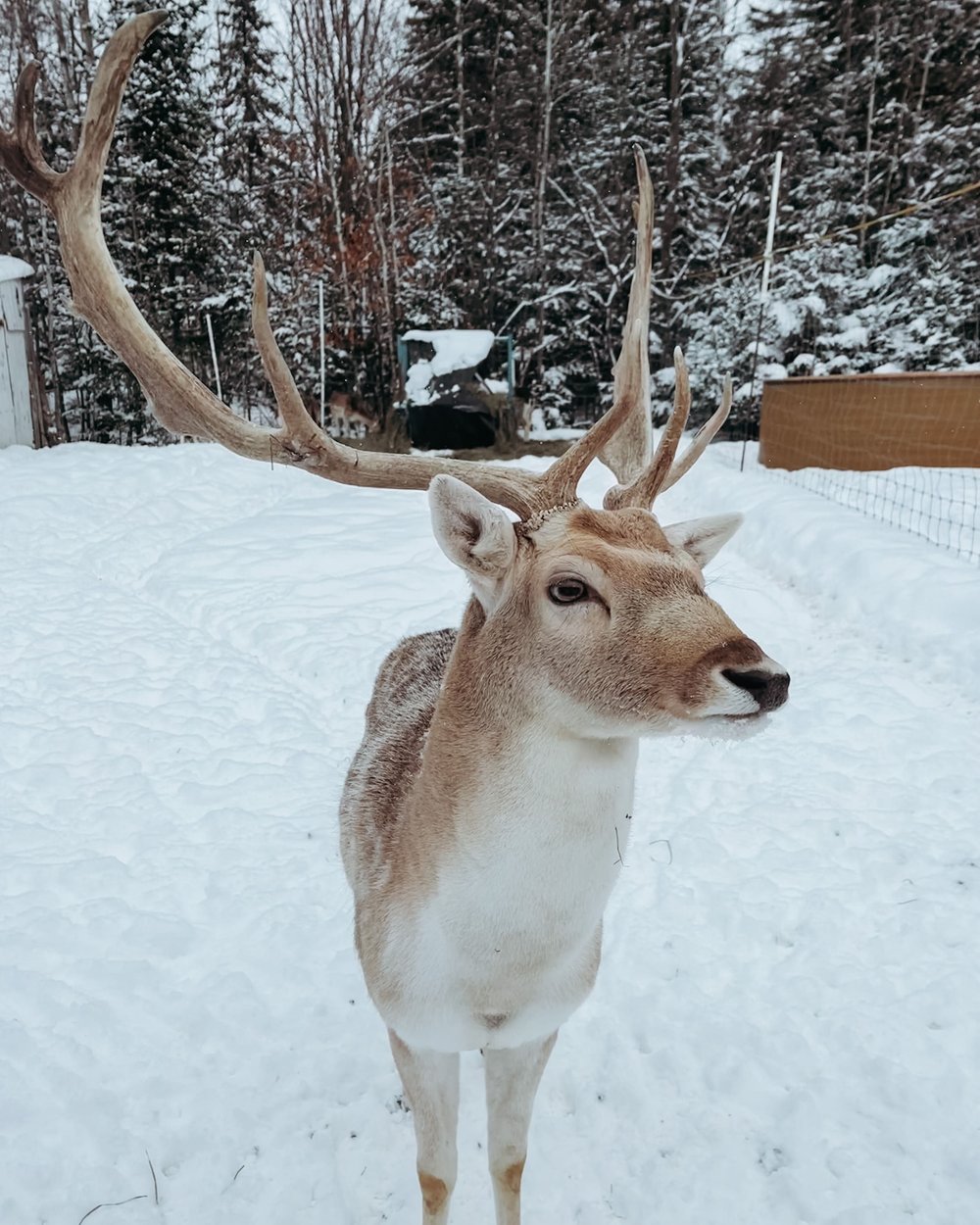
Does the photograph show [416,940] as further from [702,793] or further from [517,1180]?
[702,793]

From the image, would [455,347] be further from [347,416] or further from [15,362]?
[15,362]

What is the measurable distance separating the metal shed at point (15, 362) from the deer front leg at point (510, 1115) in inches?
507

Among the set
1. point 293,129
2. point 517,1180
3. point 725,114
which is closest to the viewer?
point 517,1180

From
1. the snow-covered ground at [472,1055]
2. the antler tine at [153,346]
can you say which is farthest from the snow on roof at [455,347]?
the antler tine at [153,346]

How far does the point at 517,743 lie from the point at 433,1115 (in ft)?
3.73

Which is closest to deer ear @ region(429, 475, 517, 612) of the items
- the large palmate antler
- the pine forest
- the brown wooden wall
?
the large palmate antler

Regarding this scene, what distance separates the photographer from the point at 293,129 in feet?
59.0

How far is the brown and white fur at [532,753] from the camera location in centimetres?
158

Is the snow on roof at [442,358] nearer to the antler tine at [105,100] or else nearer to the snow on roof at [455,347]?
the snow on roof at [455,347]

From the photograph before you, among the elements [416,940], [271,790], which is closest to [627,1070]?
[416,940]

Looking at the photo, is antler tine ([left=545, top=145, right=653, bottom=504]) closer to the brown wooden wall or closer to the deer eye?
the deer eye

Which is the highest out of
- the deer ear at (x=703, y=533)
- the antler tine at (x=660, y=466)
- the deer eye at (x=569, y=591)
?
the antler tine at (x=660, y=466)

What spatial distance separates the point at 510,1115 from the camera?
219 cm

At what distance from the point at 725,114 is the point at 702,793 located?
21.8 metres
